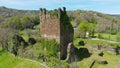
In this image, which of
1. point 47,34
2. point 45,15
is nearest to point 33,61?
point 47,34

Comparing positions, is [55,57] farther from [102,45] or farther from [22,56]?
[102,45]

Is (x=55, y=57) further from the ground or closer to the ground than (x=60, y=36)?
closer to the ground

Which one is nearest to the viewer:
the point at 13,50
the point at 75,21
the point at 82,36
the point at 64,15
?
the point at 64,15

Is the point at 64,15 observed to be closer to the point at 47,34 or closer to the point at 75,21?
the point at 47,34

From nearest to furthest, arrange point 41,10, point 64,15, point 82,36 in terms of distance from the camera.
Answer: point 64,15, point 41,10, point 82,36

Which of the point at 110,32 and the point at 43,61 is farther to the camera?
the point at 110,32
